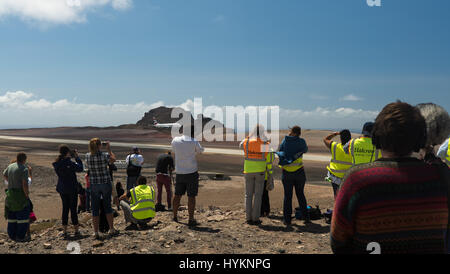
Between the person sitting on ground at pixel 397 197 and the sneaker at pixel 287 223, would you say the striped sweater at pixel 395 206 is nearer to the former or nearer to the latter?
the person sitting on ground at pixel 397 197

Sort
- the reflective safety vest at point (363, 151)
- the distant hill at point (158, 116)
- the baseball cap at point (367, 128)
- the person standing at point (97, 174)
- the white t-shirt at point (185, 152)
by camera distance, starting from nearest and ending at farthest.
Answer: the baseball cap at point (367, 128) → the reflective safety vest at point (363, 151) → the person standing at point (97, 174) → the white t-shirt at point (185, 152) → the distant hill at point (158, 116)

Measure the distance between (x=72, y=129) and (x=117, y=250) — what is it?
117 metres

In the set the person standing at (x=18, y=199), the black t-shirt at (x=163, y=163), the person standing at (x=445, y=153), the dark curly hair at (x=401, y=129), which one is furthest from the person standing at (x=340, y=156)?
the person standing at (x=18, y=199)

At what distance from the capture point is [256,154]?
23.0 feet

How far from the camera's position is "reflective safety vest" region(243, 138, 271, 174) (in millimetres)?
7000

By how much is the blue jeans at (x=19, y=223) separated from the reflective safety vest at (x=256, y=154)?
4886 mm

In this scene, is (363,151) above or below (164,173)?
above

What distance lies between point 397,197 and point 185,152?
208 inches

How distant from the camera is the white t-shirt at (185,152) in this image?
680 centimetres

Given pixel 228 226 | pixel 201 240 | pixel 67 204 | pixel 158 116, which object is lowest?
pixel 228 226

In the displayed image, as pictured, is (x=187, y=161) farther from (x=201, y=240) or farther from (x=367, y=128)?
(x=367, y=128)

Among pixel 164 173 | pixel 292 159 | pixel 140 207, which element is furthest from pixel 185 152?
pixel 164 173

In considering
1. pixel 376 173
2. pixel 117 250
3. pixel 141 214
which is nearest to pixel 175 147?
pixel 141 214
